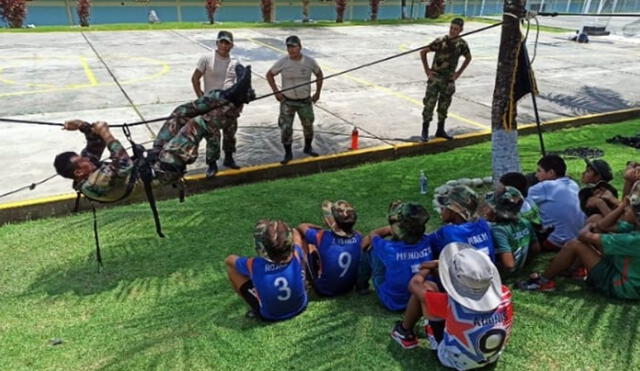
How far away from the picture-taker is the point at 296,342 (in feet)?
11.6

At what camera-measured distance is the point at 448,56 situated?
7430 mm

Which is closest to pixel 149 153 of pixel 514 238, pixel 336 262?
pixel 336 262

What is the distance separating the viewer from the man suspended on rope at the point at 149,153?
427 centimetres

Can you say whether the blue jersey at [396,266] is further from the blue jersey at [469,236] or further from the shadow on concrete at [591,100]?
the shadow on concrete at [591,100]

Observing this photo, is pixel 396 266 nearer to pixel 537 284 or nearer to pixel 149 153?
pixel 537 284

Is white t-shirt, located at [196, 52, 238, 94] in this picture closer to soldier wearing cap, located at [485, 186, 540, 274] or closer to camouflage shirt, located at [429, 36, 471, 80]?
camouflage shirt, located at [429, 36, 471, 80]

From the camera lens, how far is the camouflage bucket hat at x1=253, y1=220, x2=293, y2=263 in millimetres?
3533

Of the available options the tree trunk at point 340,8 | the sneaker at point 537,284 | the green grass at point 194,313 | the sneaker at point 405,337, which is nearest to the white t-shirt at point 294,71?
the green grass at point 194,313

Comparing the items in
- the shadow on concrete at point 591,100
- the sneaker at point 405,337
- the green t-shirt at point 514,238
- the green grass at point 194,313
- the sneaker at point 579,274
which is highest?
the green t-shirt at point 514,238

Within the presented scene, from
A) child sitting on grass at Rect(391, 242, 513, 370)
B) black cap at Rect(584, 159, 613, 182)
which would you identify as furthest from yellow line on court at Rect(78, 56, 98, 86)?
child sitting on grass at Rect(391, 242, 513, 370)

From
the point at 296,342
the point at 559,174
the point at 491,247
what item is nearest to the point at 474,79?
the point at 559,174

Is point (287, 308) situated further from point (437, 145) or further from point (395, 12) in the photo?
point (395, 12)

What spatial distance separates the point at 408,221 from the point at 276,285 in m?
1.05

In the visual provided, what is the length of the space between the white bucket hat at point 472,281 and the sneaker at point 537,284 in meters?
1.21
